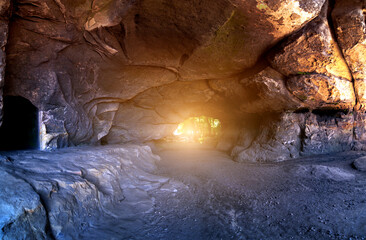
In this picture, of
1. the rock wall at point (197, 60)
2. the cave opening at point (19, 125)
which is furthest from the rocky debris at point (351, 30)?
the cave opening at point (19, 125)

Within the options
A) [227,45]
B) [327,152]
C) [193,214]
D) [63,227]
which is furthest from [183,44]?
[327,152]

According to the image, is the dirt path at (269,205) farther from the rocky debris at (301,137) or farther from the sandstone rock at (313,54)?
the sandstone rock at (313,54)

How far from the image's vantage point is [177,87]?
28.0 ft

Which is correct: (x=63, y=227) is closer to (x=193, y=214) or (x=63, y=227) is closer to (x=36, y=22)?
(x=193, y=214)

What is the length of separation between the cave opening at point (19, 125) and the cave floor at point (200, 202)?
188 cm

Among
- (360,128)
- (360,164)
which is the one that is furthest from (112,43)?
(360,128)

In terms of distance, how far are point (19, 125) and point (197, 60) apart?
5343mm

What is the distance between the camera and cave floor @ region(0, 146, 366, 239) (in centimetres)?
252

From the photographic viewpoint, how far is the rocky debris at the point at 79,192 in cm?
230

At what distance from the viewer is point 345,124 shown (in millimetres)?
6352

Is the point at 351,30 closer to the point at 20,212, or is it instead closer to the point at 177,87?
the point at 177,87

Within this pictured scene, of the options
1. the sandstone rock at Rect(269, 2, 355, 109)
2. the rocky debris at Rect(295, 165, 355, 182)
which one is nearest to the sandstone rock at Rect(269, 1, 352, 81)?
the sandstone rock at Rect(269, 2, 355, 109)

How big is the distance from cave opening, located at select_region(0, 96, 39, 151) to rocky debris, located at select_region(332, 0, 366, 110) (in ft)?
26.4

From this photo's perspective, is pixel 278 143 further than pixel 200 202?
Yes
